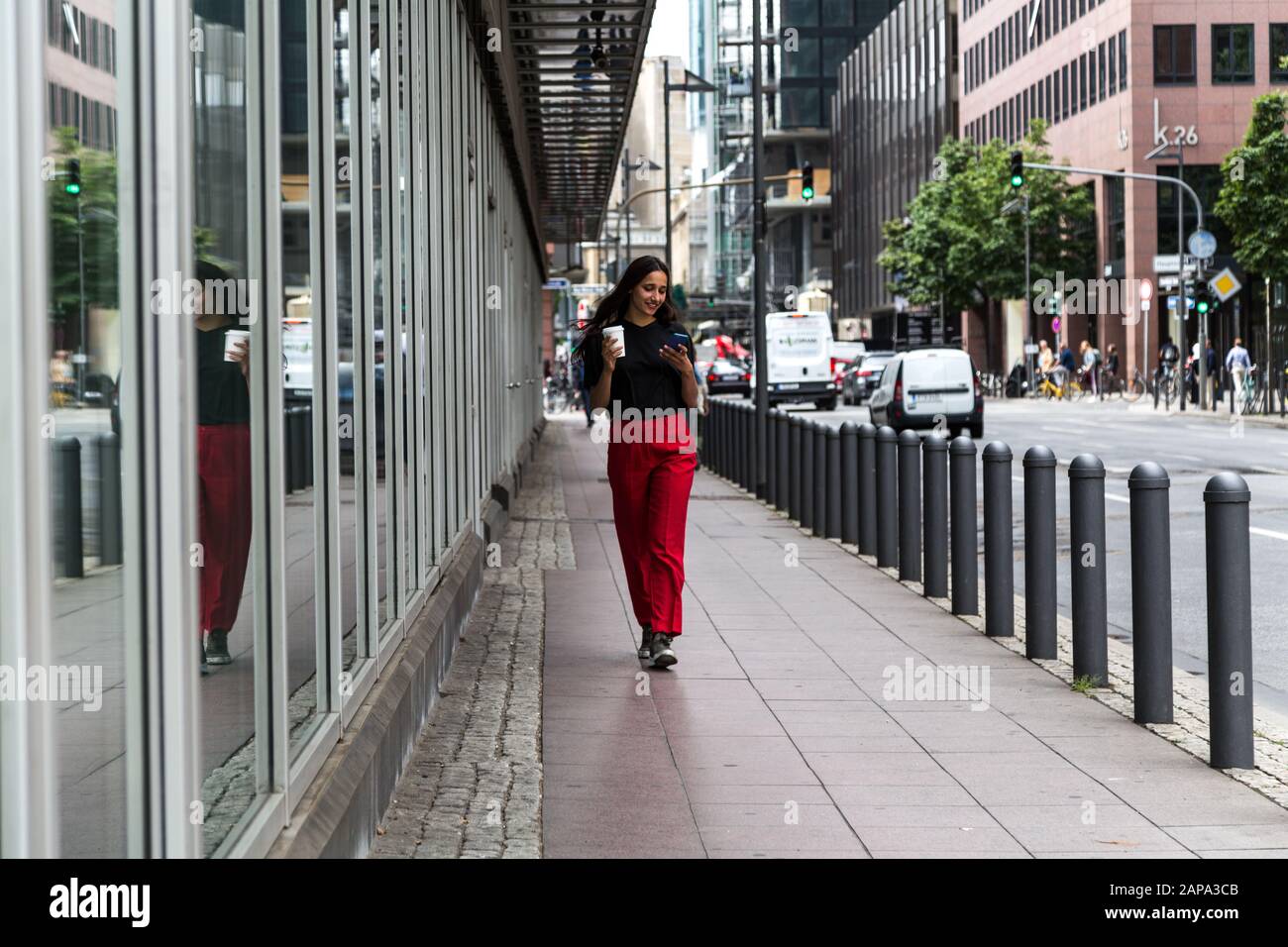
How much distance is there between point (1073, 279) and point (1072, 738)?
6861 centimetres

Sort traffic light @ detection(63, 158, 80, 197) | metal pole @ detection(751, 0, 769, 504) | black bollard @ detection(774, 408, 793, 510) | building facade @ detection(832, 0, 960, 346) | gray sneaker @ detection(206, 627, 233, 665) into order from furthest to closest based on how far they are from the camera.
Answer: building facade @ detection(832, 0, 960, 346) < metal pole @ detection(751, 0, 769, 504) < black bollard @ detection(774, 408, 793, 510) < gray sneaker @ detection(206, 627, 233, 665) < traffic light @ detection(63, 158, 80, 197)

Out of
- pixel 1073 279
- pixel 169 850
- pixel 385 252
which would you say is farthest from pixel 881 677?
pixel 1073 279

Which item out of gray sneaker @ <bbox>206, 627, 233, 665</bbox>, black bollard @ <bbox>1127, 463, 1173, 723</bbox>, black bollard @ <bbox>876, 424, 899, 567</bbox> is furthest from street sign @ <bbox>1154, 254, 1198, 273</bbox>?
gray sneaker @ <bbox>206, 627, 233, 665</bbox>

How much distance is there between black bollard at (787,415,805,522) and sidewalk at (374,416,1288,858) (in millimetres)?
6734

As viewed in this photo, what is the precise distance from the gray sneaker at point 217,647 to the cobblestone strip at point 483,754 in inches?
64.3

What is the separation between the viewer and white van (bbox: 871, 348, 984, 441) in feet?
114

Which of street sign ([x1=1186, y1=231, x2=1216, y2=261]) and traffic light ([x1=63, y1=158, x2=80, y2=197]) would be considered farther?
street sign ([x1=1186, y1=231, x2=1216, y2=261])

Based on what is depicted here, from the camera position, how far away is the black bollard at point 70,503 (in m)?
2.52

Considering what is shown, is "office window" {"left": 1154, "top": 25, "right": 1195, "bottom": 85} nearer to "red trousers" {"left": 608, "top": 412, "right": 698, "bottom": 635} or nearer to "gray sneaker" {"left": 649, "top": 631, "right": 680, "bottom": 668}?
"red trousers" {"left": 608, "top": 412, "right": 698, "bottom": 635}

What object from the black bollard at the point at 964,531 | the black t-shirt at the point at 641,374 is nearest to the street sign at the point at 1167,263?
the black bollard at the point at 964,531

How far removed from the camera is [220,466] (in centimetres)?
353

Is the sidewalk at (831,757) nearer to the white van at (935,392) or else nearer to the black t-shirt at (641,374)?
the black t-shirt at (641,374)

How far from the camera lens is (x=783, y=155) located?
392 ft
